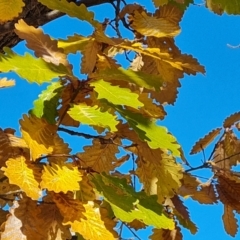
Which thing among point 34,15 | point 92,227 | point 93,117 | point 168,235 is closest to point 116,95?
point 93,117

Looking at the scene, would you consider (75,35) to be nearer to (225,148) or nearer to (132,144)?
(132,144)

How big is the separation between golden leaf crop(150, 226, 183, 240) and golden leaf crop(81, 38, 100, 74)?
1.30ft

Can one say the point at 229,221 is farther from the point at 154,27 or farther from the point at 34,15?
the point at 34,15

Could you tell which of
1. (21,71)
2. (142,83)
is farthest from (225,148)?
(21,71)

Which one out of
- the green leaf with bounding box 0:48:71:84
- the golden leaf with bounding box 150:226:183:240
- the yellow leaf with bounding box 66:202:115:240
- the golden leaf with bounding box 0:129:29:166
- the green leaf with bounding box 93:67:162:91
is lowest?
the yellow leaf with bounding box 66:202:115:240

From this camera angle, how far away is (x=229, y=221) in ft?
3.33

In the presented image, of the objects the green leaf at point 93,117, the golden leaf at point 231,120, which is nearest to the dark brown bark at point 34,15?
Result: the golden leaf at point 231,120

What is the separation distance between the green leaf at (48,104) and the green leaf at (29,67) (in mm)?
59

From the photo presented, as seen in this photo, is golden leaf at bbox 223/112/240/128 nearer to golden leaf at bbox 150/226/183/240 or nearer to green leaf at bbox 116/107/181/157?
golden leaf at bbox 150/226/183/240


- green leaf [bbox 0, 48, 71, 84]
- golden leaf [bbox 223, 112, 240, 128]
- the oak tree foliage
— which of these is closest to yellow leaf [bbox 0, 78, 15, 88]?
the oak tree foliage

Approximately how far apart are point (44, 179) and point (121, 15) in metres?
0.44

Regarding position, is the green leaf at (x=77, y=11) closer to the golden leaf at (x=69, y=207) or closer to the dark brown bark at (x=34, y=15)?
the golden leaf at (x=69, y=207)

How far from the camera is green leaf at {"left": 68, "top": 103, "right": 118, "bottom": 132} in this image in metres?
0.55

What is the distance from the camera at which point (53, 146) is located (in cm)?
60
